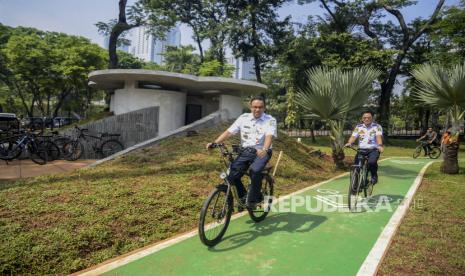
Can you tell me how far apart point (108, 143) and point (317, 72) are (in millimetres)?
7838

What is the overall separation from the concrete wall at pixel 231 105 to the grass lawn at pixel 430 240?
8674 millimetres

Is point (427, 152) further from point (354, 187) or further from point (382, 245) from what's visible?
point (382, 245)

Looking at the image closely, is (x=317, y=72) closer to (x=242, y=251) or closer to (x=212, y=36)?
(x=242, y=251)

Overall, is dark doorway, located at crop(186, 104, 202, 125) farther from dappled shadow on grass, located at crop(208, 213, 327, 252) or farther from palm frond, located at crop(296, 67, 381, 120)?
dappled shadow on grass, located at crop(208, 213, 327, 252)

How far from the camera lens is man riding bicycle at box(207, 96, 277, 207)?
4.55 metres

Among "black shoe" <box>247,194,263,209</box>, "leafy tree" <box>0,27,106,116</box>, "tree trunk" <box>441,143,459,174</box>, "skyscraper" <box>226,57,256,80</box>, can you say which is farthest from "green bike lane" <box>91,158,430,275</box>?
"leafy tree" <box>0,27,106,116</box>

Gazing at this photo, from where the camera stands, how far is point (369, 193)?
7543 mm

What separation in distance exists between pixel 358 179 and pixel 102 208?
465 centimetres

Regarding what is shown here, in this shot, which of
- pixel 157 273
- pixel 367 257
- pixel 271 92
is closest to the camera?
pixel 157 273

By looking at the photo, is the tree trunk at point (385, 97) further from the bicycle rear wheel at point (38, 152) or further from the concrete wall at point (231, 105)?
the bicycle rear wheel at point (38, 152)

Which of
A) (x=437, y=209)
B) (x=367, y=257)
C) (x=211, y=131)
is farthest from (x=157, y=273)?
(x=211, y=131)

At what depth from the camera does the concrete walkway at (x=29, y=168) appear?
8.03m

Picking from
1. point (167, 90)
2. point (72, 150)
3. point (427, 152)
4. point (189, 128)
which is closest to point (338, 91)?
point (189, 128)

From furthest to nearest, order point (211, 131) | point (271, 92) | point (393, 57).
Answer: point (271, 92) → point (393, 57) → point (211, 131)
